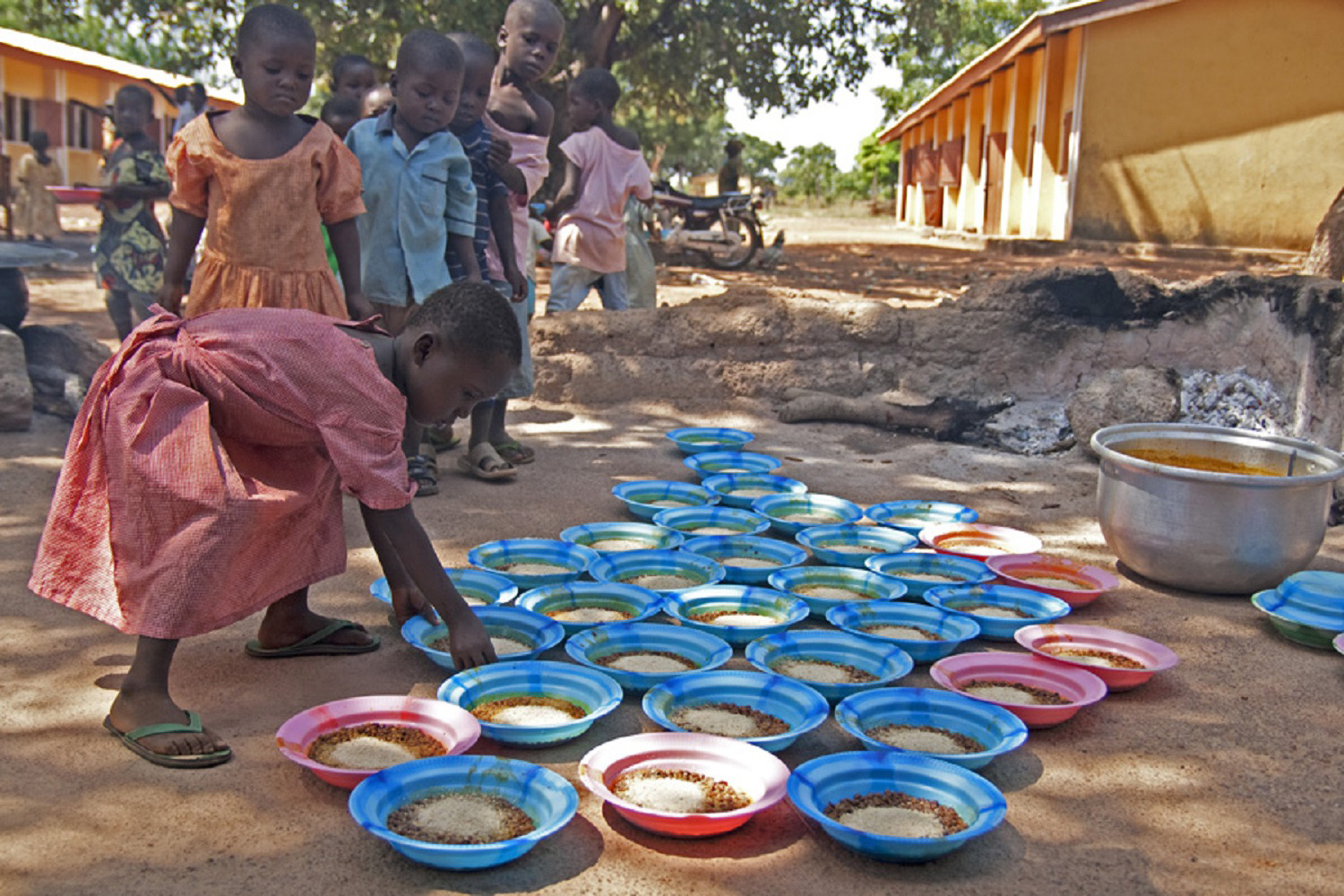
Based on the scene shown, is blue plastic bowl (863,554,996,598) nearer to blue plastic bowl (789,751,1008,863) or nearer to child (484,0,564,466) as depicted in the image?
blue plastic bowl (789,751,1008,863)

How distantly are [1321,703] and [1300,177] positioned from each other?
10.3 metres

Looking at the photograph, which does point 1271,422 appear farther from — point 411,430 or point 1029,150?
point 1029,150

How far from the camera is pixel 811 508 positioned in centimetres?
396

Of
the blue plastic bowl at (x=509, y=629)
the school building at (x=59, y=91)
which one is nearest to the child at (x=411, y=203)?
the blue plastic bowl at (x=509, y=629)

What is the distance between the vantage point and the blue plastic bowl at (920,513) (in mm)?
3816

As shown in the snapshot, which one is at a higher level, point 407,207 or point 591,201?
point 591,201

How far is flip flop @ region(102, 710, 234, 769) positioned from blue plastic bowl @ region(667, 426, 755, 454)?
278 cm

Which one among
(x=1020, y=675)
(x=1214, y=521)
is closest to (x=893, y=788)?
(x=1020, y=675)

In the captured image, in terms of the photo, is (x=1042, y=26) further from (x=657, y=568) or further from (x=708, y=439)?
(x=657, y=568)

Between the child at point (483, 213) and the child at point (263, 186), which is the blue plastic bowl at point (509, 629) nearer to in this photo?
the child at point (263, 186)

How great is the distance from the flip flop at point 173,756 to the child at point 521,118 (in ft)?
7.15

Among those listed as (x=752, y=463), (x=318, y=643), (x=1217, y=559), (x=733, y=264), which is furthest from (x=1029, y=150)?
(x=318, y=643)

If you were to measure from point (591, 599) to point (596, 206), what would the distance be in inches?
115

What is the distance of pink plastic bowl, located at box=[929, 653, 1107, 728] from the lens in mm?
2471
